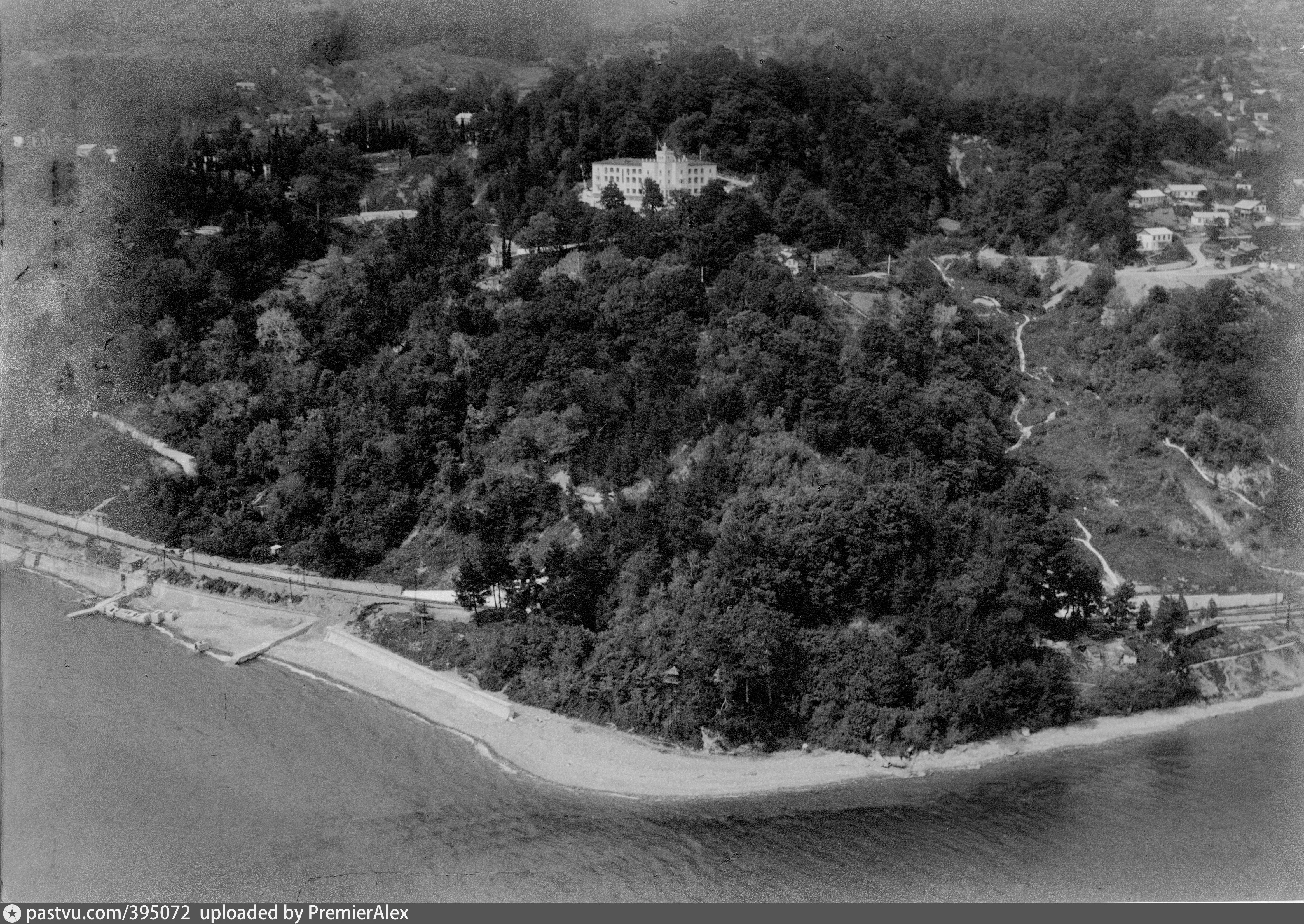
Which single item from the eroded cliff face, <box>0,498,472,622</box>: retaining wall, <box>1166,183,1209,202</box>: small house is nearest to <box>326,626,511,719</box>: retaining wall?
<box>0,498,472,622</box>: retaining wall

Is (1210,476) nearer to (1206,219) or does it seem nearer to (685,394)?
(685,394)

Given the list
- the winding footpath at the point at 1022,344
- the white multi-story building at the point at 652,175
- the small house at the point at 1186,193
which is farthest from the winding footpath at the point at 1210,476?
the white multi-story building at the point at 652,175

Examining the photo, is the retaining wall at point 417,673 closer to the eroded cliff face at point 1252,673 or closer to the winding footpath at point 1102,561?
the winding footpath at point 1102,561

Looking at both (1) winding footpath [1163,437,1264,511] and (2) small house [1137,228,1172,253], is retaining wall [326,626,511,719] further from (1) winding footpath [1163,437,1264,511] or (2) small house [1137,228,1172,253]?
(2) small house [1137,228,1172,253]

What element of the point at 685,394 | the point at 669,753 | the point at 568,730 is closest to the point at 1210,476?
the point at 685,394

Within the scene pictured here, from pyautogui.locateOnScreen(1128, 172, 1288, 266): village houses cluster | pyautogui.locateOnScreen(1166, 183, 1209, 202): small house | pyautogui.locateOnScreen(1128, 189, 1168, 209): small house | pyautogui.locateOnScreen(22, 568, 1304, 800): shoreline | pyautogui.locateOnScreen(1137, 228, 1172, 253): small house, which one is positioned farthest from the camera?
pyautogui.locateOnScreen(1166, 183, 1209, 202): small house

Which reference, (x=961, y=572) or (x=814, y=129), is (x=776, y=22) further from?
(x=961, y=572)
